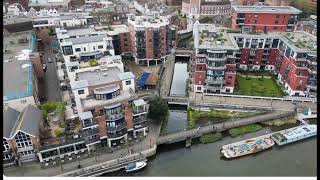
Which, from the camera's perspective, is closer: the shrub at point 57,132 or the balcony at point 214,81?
the shrub at point 57,132

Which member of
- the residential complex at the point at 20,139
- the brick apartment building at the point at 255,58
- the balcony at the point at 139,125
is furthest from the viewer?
the brick apartment building at the point at 255,58

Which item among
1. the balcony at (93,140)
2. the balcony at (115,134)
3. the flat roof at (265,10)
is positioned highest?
the flat roof at (265,10)

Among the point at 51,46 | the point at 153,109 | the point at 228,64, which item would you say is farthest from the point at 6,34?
the point at 228,64

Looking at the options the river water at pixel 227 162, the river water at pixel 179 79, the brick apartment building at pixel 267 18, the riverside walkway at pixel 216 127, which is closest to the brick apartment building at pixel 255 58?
the brick apartment building at pixel 267 18

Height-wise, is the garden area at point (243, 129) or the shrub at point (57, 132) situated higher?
the shrub at point (57, 132)

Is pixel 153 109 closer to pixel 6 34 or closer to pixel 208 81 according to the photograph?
pixel 208 81

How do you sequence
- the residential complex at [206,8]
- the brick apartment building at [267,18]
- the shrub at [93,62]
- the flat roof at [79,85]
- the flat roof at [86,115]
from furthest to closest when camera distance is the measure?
the residential complex at [206,8] → the brick apartment building at [267,18] → the shrub at [93,62] → the flat roof at [79,85] → the flat roof at [86,115]

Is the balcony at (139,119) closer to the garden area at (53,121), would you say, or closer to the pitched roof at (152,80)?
the garden area at (53,121)
